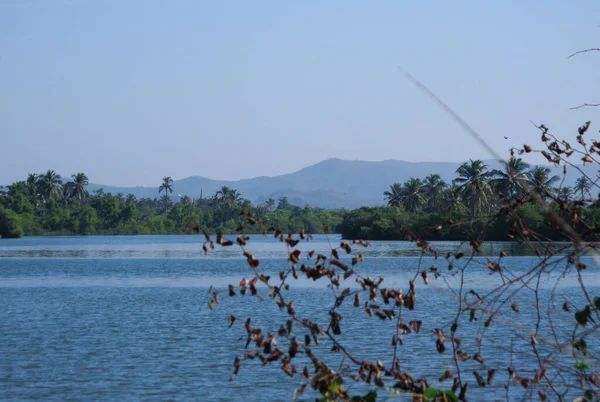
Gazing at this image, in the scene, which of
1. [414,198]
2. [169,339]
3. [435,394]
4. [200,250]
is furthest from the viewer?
[414,198]

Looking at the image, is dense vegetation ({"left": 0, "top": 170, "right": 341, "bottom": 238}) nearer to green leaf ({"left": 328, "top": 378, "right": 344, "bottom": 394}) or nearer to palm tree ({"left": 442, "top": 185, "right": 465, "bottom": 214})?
palm tree ({"left": 442, "top": 185, "right": 465, "bottom": 214})

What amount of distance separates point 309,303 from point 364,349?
10845mm

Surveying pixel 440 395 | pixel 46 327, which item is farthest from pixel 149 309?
pixel 440 395

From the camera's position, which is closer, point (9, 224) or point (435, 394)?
point (435, 394)

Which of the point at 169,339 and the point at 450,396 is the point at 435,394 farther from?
the point at 169,339

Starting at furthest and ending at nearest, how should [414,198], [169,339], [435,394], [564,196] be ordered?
[414,198]
[169,339]
[564,196]
[435,394]

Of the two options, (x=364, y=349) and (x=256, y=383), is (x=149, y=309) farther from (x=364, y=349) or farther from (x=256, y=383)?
(x=256, y=383)

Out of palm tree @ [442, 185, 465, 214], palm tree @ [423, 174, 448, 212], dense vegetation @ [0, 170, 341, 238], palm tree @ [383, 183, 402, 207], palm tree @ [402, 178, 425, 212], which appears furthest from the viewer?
dense vegetation @ [0, 170, 341, 238]

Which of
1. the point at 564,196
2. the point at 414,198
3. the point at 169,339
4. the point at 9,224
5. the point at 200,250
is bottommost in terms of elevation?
the point at 169,339

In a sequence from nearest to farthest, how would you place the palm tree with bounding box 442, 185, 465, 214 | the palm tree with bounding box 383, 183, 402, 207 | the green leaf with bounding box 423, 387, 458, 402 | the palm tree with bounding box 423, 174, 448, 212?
1. the green leaf with bounding box 423, 387, 458, 402
2. the palm tree with bounding box 442, 185, 465, 214
3. the palm tree with bounding box 423, 174, 448, 212
4. the palm tree with bounding box 383, 183, 402, 207

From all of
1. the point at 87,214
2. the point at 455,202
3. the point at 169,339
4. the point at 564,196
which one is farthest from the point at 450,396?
the point at 87,214

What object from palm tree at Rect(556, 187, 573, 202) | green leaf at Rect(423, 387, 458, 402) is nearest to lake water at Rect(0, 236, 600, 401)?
green leaf at Rect(423, 387, 458, 402)

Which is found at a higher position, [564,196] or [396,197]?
[396,197]

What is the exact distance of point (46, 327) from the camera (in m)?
22.2
